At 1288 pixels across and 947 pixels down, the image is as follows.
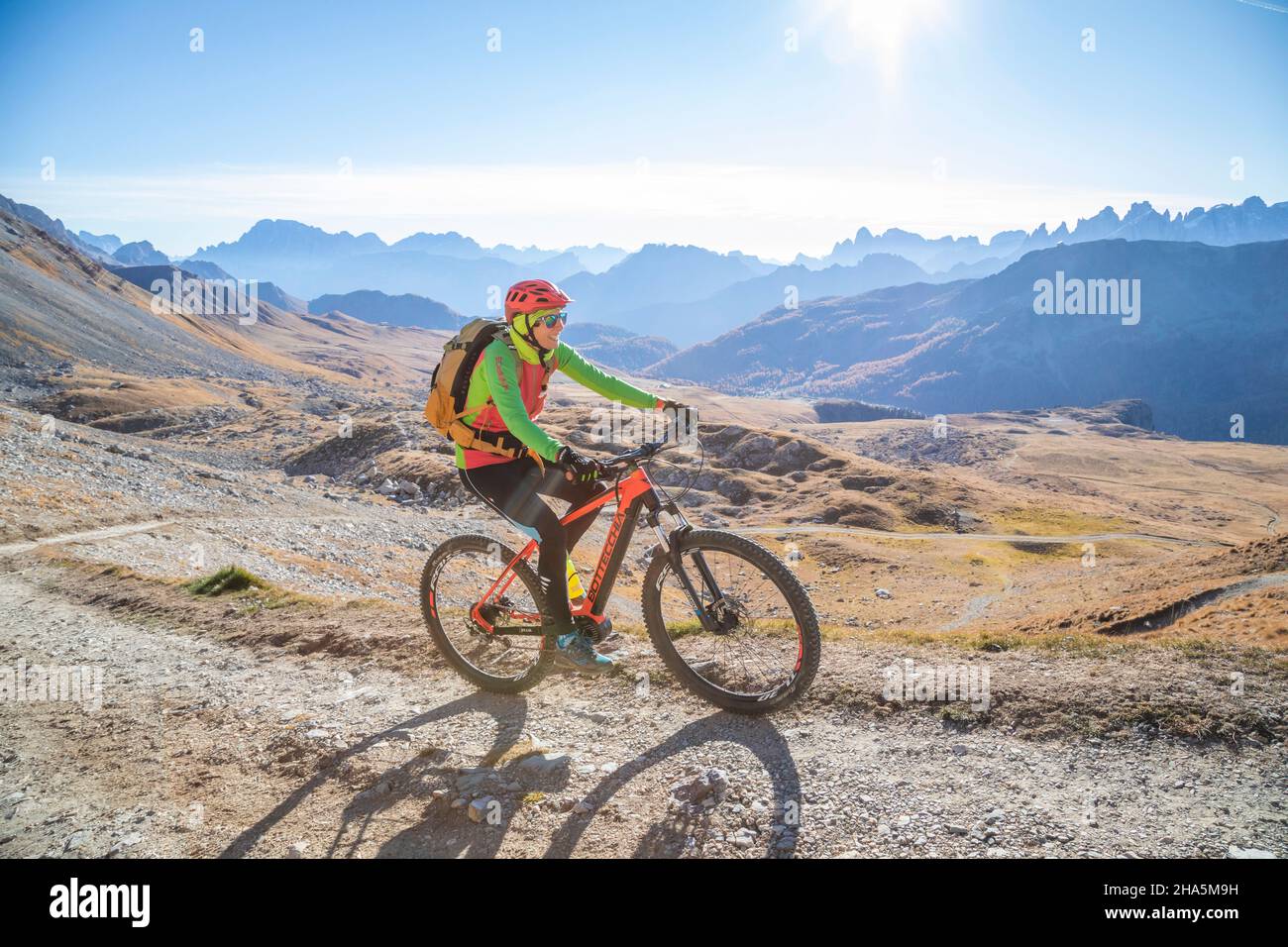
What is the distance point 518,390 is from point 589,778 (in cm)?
389

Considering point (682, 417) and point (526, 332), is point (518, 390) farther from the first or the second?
point (682, 417)

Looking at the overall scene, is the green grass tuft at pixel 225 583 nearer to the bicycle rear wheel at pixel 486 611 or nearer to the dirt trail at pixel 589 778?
the dirt trail at pixel 589 778

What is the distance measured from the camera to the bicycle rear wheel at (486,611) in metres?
8.01

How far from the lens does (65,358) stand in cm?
13438

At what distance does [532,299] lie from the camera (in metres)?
7.08

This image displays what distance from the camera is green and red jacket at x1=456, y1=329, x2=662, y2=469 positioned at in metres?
6.91

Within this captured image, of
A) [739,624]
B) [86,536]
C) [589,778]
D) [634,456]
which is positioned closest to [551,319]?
[634,456]

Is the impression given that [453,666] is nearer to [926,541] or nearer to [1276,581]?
[1276,581]

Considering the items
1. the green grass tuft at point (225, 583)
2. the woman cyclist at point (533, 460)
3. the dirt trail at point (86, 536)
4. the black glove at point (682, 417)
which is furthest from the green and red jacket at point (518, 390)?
the dirt trail at point (86, 536)

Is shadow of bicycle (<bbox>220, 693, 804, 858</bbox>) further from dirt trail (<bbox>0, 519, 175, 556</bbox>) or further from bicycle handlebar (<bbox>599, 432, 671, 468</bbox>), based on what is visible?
dirt trail (<bbox>0, 519, 175, 556</bbox>)

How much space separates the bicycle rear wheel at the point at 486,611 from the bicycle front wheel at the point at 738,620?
5.26 ft
